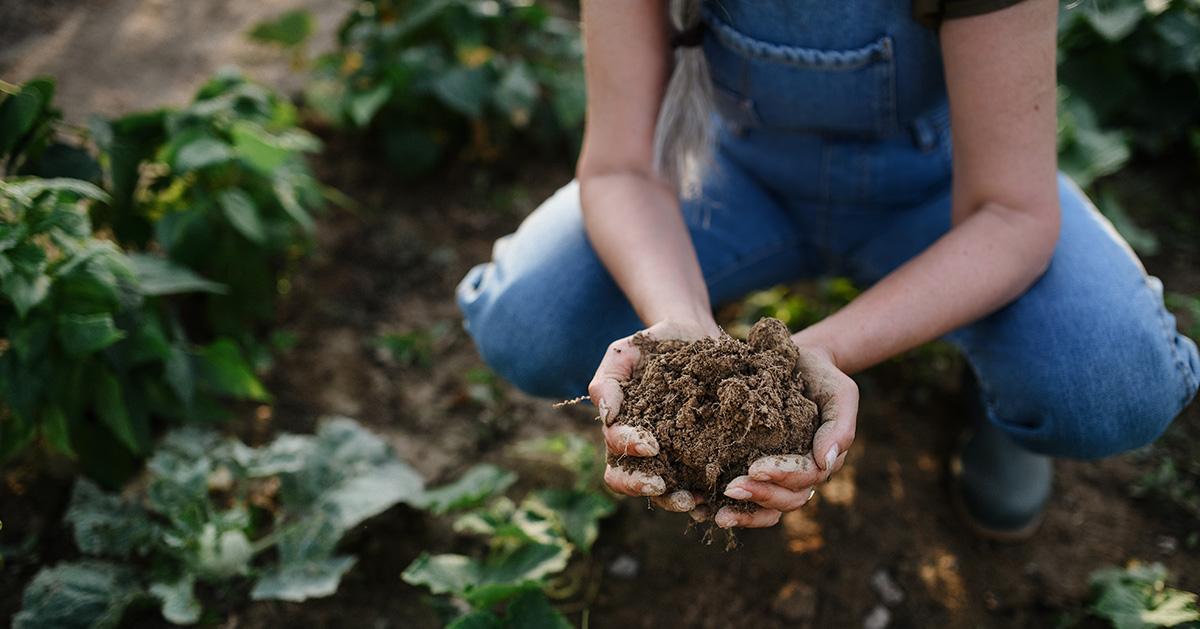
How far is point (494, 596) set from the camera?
1736mm

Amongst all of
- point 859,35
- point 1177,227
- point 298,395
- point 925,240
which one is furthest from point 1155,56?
point 298,395

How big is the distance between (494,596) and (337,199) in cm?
171

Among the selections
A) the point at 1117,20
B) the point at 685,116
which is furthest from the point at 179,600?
the point at 1117,20

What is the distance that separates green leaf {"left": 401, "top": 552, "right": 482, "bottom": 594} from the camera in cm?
175

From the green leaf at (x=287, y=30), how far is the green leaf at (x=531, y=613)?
2499 millimetres

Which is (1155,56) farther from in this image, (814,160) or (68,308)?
(68,308)

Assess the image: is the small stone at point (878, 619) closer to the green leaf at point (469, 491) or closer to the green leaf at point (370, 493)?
the green leaf at point (469, 491)

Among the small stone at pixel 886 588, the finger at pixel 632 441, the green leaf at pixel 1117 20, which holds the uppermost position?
the finger at pixel 632 441

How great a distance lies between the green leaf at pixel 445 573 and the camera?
5.74ft

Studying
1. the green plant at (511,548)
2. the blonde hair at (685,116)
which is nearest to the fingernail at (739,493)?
the green plant at (511,548)

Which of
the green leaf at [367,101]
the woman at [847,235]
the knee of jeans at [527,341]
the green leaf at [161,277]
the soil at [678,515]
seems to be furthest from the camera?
the green leaf at [367,101]

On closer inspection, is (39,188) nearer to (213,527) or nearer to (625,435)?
(213,527)

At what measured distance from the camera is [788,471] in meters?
1.29

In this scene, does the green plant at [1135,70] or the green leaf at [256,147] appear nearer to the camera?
the green leaf at [256,147]
